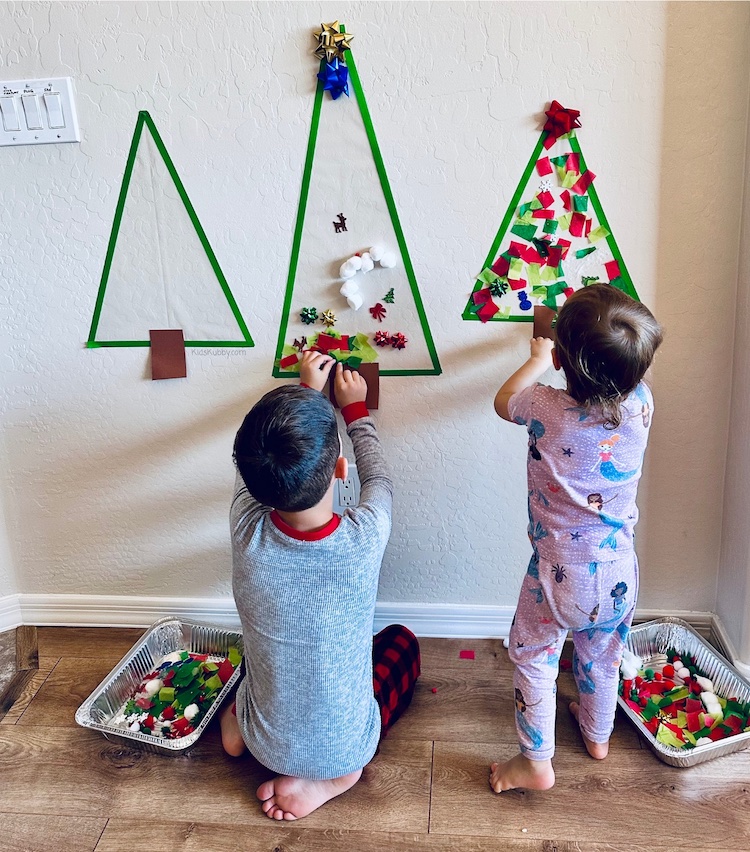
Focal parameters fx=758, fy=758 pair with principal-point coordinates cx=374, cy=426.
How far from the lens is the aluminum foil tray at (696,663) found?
1335mm

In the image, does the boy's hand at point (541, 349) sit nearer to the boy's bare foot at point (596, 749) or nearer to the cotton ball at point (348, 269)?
the cotton ball at point (348, 269)

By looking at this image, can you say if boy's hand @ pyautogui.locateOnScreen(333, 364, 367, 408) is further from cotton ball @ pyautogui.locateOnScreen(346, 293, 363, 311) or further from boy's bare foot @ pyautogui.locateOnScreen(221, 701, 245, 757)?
boy's bare foot @ pyautogui.locateOnScreen(221, 701, 245, 757)

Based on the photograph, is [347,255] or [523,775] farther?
[347,255]

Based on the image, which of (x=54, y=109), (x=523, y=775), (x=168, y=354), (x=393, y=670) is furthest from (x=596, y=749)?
(x=54, y=109)

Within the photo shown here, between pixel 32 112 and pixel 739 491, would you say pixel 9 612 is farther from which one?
pixel 739 491

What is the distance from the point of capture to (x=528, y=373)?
4.53ft

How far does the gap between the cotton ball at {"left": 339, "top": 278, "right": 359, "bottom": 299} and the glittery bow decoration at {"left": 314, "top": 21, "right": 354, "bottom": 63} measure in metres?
0.40

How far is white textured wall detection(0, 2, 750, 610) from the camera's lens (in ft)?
4.48

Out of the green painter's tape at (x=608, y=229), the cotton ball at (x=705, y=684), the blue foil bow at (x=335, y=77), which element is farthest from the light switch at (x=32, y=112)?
the cotton ball at (x=705, y=684)

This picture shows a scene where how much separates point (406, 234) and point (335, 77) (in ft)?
1.01

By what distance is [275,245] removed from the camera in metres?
1.50

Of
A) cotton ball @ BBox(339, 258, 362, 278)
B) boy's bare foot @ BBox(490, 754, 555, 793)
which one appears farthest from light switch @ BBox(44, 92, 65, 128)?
boy's bare foot @ BBox(490, 754, 555, 793)

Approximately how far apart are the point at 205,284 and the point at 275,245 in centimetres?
17

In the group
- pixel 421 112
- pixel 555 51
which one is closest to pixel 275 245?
pixel 421 112
